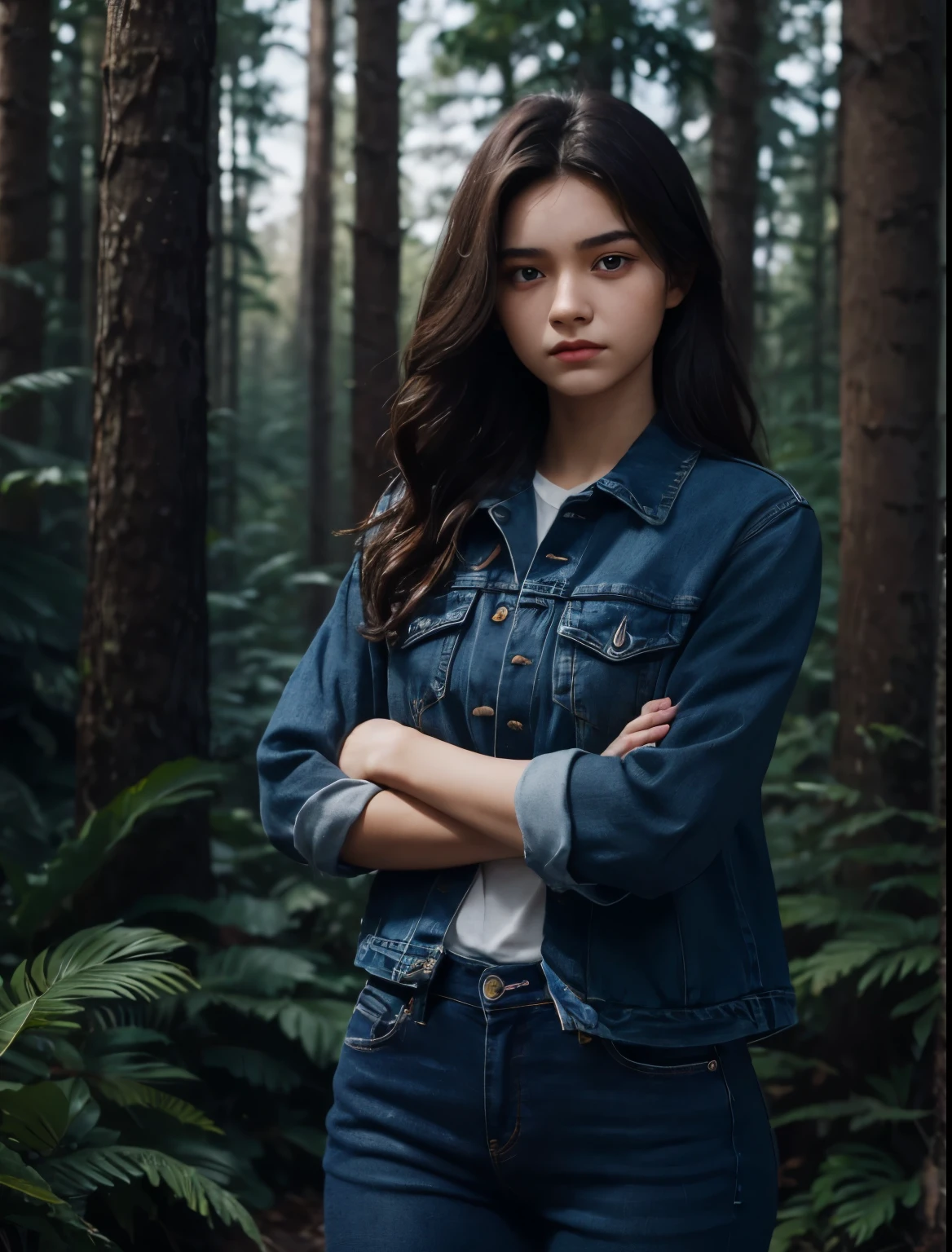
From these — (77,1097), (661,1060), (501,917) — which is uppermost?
(501,917)

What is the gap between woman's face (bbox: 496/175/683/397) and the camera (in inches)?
81.2

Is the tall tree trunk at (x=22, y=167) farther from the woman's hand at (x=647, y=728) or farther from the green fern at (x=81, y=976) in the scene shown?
the woman's hand at (x=647, y=728)

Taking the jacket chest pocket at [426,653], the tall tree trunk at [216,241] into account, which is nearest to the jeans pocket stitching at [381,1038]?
the jacket chest pocket at [426,653]

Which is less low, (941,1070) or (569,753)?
(569,753)

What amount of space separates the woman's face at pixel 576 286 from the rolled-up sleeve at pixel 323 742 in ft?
1.75

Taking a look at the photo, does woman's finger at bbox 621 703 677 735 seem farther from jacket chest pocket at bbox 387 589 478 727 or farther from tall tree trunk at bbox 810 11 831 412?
tall tree trunk at bbox 810 11 831 412

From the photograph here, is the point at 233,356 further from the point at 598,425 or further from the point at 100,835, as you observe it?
the point at 598,425

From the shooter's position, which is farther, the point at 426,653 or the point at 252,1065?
the point at 252,1065

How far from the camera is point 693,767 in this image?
189 centimetres

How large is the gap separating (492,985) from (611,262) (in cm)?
114

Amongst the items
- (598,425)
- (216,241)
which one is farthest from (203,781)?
(216,241)

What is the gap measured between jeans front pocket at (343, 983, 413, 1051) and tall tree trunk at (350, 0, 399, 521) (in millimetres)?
9048

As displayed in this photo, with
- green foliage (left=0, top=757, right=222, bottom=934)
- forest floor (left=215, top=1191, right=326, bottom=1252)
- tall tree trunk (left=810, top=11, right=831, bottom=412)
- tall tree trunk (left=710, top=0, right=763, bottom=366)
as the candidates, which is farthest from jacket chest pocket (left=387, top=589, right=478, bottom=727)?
tall tree trunk (left=810, top=11, right=831, bottom=412)

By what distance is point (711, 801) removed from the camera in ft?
6.24
